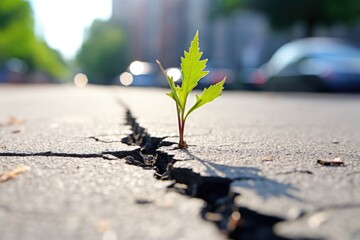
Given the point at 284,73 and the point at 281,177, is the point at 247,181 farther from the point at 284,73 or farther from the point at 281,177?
the point at 284,73

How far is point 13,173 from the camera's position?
132cm

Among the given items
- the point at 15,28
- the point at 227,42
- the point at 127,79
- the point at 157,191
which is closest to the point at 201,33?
the point at 227,42

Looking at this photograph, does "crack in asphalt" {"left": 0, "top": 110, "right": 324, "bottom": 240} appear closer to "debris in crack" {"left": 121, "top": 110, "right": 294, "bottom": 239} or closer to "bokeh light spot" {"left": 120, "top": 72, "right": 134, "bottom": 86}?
"debris in crack" {"left": 121, "top": 110, "right": 294, "bottom": 239}

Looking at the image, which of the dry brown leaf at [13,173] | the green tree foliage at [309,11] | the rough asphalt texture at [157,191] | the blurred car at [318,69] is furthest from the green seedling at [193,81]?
the green tree foliage at [309,11]

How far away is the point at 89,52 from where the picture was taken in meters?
61.0

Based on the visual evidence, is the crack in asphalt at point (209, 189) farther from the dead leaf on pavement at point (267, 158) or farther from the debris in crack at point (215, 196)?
the dead leaf on pavement at point (267, 158)

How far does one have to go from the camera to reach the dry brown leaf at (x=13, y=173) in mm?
1270

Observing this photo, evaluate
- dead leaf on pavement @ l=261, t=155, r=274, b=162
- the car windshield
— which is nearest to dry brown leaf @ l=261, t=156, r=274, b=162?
dead leaf on pavement @ l=261, t=155, r=274, b=162

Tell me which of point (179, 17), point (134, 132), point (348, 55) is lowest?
point (134, 132)

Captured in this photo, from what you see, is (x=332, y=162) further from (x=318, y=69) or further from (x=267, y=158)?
(x=318, y=69)

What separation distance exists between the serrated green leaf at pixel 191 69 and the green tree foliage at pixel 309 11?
658 inches

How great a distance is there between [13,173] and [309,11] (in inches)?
688

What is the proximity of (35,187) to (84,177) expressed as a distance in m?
0.15

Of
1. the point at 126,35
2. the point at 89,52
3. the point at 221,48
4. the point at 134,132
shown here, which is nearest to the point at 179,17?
the point at 221,48
